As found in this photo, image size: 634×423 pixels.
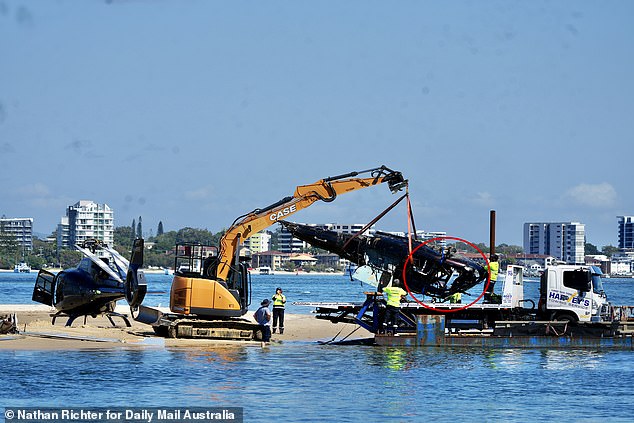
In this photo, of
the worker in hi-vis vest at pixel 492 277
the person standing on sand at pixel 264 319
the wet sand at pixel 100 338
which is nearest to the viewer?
the wet sand at pixel 100 338

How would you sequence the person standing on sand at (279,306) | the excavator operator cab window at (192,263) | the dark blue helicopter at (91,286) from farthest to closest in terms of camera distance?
the person standing on sand at (279,306) → the dark blue helicopter at (91,286) → the excavator operator cab window at (192,263)

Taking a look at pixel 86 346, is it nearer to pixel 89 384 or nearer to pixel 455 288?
pixel 89 384

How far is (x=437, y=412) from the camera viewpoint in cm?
2217

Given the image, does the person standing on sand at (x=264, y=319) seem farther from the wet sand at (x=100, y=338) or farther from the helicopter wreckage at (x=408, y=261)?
the helicopter wreckage at (x=408, y=261)

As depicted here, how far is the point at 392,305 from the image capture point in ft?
103

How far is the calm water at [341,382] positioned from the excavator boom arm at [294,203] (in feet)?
9.66

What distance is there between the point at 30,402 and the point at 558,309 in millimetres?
16931

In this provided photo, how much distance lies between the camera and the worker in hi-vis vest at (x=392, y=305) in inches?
1233

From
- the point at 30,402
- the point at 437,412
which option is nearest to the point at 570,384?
the point at 437,412

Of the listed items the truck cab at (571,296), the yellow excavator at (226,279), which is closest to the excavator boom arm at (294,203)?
the yellow excavator at (226,279)

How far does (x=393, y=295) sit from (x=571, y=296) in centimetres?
561

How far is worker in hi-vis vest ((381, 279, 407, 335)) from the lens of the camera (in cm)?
3131

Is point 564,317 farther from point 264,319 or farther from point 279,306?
point 279,306

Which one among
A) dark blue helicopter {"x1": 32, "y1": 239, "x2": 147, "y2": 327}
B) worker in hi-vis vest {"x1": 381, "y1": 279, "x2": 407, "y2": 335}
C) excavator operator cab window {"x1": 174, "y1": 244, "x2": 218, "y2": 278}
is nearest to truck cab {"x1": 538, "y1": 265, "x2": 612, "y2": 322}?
worker in hi-vis vest {"x1": 381, "y1": 279, "x2": 407, "y2": 335}
